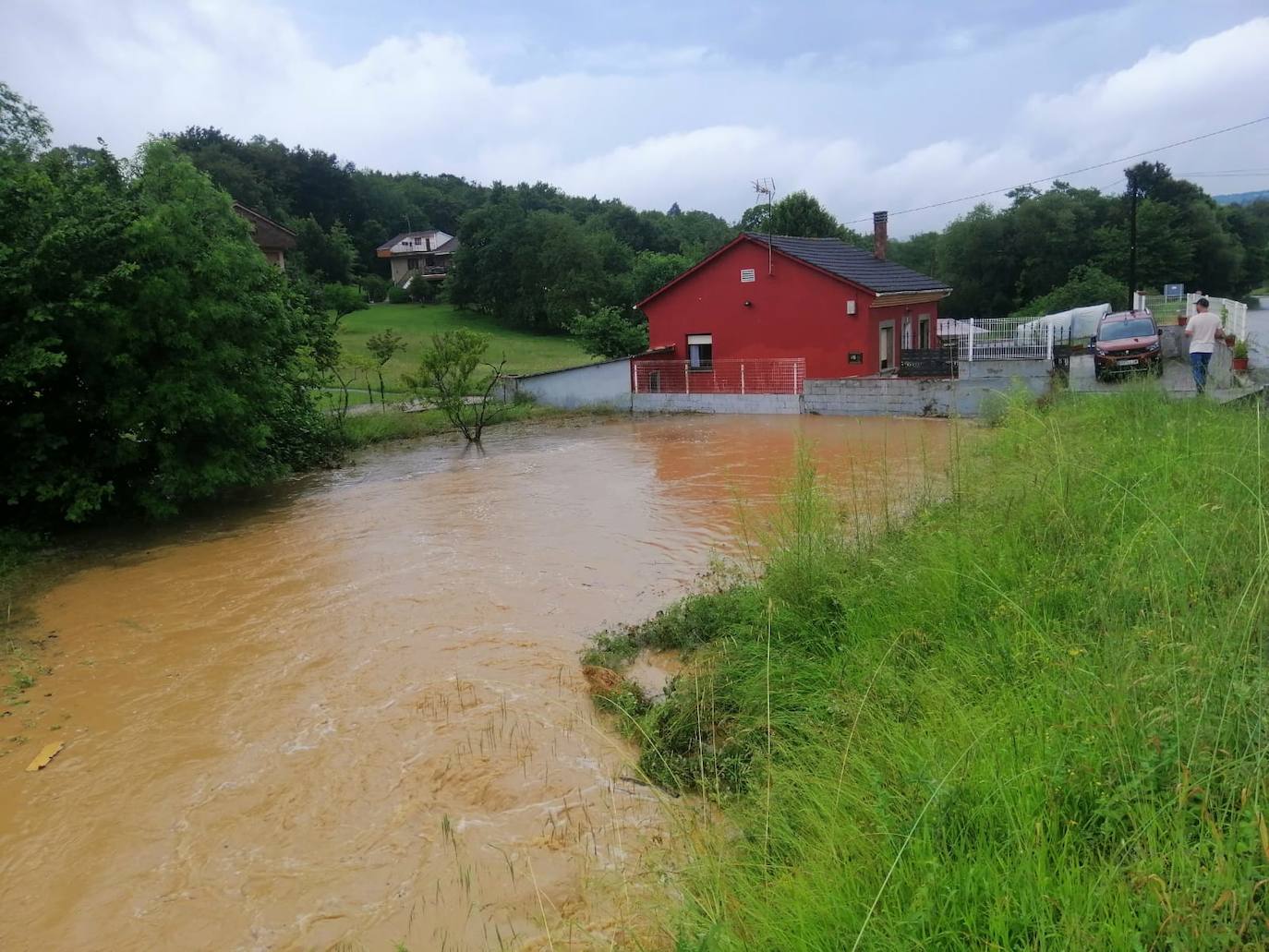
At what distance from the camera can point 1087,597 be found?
14.8ft

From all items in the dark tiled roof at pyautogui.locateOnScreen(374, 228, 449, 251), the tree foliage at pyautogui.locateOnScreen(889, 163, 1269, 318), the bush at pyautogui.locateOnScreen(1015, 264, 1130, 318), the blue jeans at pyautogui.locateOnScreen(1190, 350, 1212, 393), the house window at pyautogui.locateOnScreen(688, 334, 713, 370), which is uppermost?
the dark tiled roof at pyautogui.locateOnScreen(374, 228, 449, 251)

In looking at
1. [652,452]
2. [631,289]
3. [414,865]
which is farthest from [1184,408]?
[631,289]

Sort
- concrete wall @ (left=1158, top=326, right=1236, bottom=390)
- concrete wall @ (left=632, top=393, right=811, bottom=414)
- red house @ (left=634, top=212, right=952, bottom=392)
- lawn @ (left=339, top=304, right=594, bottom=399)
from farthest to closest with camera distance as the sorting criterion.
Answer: lawn @ (left=339, top=304, right=594, bottom=399) < red house @ (left=634, top=212, right=952, bottom=392) < concrete wall @ (left=632, top=393, right=811, bottom=414) < concrete wall @ (left=1158, top=326, right=1236, bottom=390)

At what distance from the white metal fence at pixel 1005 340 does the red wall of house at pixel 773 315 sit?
2.67 meters

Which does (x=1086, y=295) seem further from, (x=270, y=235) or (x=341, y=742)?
(x=341, y=742)

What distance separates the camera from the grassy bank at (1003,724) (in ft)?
8.26

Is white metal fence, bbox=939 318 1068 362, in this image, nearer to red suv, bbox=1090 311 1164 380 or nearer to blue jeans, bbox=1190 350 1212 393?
red suv, bbox=1090 311 1164 380

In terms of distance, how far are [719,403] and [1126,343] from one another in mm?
10486

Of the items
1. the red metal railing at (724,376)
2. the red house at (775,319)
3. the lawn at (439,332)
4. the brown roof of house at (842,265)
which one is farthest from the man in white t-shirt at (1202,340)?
the lawn at (439,332)

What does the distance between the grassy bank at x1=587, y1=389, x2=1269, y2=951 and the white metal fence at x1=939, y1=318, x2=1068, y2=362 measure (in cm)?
1912

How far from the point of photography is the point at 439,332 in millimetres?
49219

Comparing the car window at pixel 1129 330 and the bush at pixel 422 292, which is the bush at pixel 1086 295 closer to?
the car window at pixel 1129 330

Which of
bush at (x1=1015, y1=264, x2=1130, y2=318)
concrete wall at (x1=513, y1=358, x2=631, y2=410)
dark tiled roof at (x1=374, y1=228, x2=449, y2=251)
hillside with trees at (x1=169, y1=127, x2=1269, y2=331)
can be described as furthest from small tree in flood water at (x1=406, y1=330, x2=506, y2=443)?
dark tiled roof at (x1=374, y1=228, x2=449, y2=251)

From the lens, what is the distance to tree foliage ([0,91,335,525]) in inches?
448
